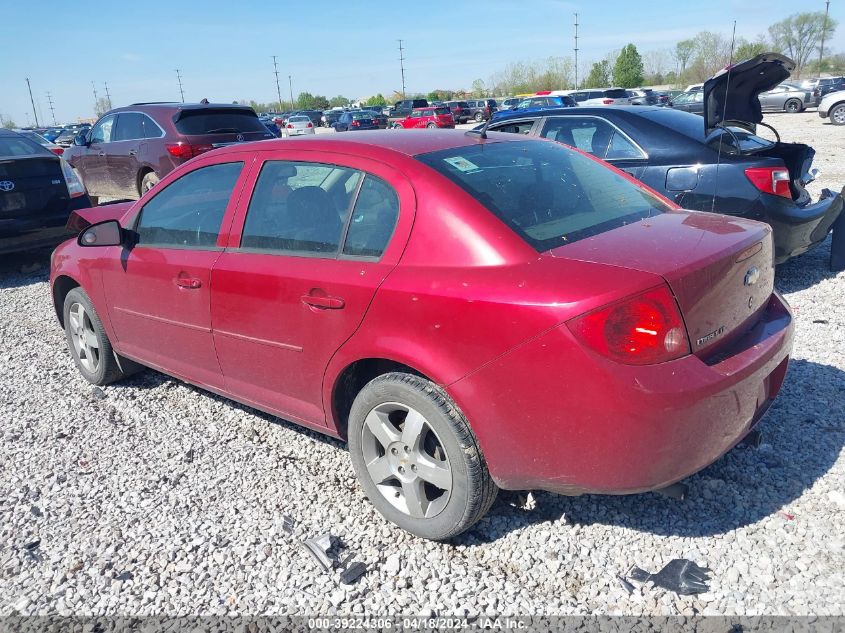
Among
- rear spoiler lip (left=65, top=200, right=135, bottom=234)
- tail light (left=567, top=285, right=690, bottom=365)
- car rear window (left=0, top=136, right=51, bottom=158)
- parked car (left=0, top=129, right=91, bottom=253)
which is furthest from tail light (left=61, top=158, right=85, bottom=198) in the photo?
tail light (left=567, top=285, right=690, bottom=365)

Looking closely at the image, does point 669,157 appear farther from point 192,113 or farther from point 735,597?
point 192,113

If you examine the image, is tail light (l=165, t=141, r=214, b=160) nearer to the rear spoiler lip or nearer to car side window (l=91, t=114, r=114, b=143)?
car side window (l=91, t=114, r=114, b=143)

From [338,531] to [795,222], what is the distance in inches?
174

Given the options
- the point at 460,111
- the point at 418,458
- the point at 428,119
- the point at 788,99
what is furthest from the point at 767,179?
the point at 460,111

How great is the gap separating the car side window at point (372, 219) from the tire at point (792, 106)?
33.7 meters

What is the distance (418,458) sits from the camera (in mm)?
2795

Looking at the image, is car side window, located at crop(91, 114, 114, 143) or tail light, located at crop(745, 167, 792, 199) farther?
car side window, located at crop(91, 114, 114, 143)

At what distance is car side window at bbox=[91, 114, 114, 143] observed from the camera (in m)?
11.2

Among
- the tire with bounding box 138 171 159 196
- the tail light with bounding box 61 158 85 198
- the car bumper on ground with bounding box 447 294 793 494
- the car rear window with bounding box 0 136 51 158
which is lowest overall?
the car bumper on ground with bounding box 447 294 793 494

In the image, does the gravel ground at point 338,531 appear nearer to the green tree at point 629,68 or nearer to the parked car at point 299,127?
the parked car at point 299,127

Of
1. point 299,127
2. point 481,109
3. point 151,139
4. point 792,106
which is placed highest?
point 151,139

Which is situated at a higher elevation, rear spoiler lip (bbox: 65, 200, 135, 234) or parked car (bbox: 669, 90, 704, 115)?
rear spoiler lip (bbox: 65, 200, 135, 234)

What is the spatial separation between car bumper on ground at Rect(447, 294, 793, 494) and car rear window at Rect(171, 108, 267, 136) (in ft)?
28.9

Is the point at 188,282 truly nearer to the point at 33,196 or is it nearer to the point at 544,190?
the point at 544,190
